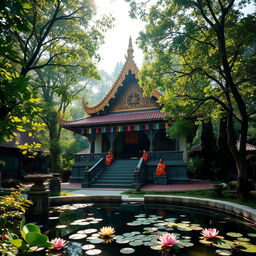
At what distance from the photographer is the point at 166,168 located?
1238 centimetres

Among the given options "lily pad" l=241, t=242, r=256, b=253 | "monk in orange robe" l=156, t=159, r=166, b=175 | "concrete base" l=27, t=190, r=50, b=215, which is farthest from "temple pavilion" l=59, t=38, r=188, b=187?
"lily pad" l=241, t=242, r=256, b=253

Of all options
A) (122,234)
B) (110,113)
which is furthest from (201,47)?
(110,113)

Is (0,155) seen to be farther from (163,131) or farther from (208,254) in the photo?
(208,254)

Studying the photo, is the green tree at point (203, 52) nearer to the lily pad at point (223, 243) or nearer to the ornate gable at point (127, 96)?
the lily pad at point (223, 243)

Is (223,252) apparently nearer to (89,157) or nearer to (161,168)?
(161,168)

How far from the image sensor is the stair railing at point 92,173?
37.6 ft

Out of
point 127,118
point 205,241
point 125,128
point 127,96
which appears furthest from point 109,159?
point 205,241

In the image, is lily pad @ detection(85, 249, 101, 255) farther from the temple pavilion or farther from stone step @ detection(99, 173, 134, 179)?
stone step @ detection(99, 173, 134, 179)

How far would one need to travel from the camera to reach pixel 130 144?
16.9 meters

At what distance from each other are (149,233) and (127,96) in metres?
13.4

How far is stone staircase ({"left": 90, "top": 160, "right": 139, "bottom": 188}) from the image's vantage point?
11304 millimetres

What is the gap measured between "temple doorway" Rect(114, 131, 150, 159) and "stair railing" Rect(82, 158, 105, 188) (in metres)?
3.16

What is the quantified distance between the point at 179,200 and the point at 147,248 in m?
4.01

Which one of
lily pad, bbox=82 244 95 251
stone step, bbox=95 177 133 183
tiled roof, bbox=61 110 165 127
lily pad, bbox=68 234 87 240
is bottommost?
stone step, bbox=95 177 133 183
